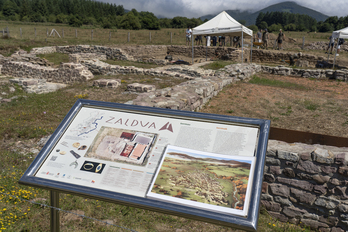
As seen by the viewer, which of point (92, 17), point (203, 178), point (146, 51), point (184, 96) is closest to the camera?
point (203, 178)

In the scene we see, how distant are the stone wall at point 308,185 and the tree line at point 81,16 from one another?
138ft

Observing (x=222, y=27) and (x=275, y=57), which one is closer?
(x=222, y=27)

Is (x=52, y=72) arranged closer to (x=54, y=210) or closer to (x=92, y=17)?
(x=54, y=210)

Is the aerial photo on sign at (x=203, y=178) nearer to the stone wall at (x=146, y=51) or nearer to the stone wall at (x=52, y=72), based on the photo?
the stone wall at (x=52, y=72)

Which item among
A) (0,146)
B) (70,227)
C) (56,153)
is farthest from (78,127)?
(0,146)

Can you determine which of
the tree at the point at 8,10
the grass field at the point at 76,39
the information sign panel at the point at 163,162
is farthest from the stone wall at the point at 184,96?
the tree at the point at 8,10

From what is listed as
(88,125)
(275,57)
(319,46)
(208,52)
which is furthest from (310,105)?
(319,46)

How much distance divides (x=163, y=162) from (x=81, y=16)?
5868cm

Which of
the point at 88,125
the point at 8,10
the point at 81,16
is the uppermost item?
the point at 8,10

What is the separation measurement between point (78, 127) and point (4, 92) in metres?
8.38

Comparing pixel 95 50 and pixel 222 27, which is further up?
pixel 222 27

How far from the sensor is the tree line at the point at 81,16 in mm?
44188

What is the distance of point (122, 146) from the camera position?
6.93 ft

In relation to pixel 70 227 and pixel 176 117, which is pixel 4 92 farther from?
pixel 176 117
